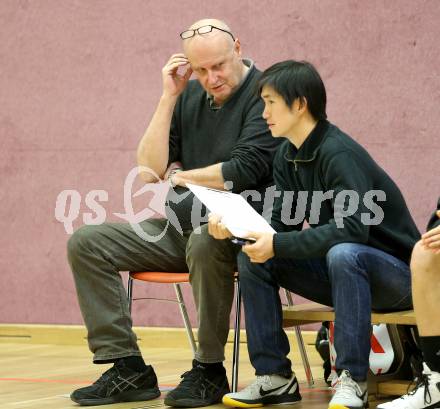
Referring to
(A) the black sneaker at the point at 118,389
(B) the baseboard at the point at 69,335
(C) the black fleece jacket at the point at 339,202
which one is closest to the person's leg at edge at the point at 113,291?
(A) the black sneaker at the point at 118,389

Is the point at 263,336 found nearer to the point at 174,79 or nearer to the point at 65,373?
the point at 174,79

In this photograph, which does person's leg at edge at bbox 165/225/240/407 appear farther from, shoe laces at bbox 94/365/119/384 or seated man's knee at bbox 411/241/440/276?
seated man's knee at bbox 411/241/440/276

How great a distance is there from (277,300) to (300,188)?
13.0 inches

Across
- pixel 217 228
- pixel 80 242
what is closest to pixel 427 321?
pixel 217 228

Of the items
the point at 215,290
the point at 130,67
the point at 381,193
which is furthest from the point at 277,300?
the point at 130,67

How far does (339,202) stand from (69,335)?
7.93 feet

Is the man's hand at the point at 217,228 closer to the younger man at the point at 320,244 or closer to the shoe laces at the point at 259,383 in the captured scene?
the younger man at the point at 320,244

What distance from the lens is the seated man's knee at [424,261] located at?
2424mm

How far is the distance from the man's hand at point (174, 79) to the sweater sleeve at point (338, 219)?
28.3 inches

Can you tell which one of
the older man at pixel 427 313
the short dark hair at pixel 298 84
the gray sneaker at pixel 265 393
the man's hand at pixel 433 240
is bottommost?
the gray sneaker at pixel 265 393

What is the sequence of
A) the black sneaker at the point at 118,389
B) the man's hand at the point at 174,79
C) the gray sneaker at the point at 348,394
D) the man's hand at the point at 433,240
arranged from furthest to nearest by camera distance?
the man's hand at the point at 174,79 < the black sneaker at the point at 118,389 < the gray sneaker at the point at 348,394 < the man's hand at the point at 433,240

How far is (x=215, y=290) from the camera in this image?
293 cm

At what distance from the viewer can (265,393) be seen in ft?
9.29

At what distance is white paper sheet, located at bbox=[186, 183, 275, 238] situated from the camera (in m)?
2.73
